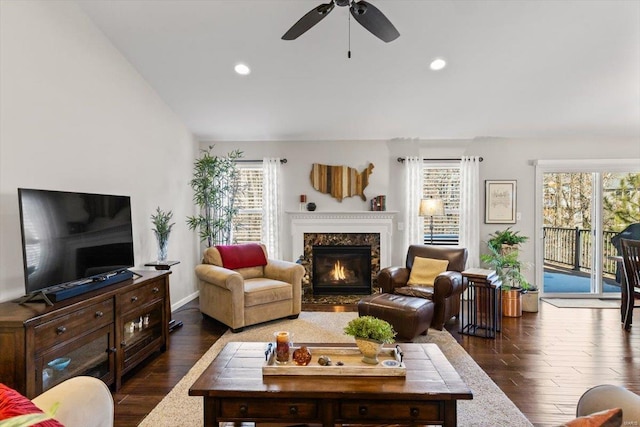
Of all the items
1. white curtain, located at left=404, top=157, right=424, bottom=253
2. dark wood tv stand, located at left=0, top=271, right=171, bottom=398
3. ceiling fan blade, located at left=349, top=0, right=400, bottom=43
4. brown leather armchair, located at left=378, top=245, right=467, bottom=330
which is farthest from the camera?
white curtain, located at left=404, top=157, right=424, bottom=253

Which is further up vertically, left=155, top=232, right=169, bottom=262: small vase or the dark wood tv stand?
left=155, top=232, right=169, bottom=262: small vase

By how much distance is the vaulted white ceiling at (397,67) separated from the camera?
→ 3326 millimetres

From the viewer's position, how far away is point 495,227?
5.52m

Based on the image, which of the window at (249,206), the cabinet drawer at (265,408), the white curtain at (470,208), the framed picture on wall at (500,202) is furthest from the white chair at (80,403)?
the framed picture on wall at (500,202)

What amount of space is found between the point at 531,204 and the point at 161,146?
540cm

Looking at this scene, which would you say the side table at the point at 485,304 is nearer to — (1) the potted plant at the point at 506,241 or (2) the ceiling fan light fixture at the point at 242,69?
(1) the potted plant at the point at 506,241

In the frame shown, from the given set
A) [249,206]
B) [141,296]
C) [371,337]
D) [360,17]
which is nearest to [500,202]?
[249,206]

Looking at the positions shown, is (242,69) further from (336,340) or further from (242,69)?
(336,340)

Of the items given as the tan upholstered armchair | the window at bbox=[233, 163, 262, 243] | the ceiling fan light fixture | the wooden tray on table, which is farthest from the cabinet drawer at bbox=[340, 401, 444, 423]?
the window at bbox=[233, 163, 262, 243]

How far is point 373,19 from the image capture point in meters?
2.52

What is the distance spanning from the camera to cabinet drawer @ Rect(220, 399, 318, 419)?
6.02 feet

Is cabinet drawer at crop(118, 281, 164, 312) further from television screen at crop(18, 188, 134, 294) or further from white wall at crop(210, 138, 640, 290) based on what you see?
white wall at crop(210, 138, 640, 290)

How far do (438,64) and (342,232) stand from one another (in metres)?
2.69

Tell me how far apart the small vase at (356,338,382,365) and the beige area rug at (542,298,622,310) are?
419cm
